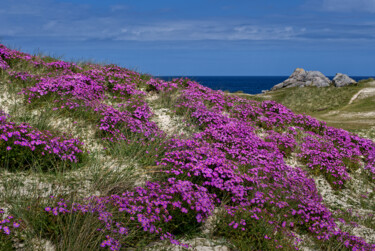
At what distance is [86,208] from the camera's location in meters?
5.16

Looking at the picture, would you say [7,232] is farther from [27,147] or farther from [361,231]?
[361,231]

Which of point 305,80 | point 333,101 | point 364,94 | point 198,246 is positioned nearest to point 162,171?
point 198,246

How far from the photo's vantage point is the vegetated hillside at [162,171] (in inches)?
213

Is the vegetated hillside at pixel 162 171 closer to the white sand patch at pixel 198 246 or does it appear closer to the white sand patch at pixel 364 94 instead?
the white sand patch at pixel 198 246

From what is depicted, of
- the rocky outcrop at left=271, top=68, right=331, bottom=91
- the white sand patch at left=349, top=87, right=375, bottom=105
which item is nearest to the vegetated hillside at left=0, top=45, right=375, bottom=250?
the white sand patch at left=349, top=87, right=375, bottom=105

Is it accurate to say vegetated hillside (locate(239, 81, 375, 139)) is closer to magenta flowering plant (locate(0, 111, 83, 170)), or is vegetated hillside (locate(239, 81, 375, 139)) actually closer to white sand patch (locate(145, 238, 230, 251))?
magenta flowering plant (locate(0, 111, 83, 170))

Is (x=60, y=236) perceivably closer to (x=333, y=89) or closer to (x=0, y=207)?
(x=0, y=207)

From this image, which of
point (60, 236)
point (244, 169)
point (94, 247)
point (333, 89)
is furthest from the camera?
point (333, 89)

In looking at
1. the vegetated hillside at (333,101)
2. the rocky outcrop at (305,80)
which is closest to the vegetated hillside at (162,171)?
the vegetated hillside at (333,101)

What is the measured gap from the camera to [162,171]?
7.08m

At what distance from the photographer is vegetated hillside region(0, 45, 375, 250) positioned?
17.7ft

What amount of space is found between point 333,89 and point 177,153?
129ft

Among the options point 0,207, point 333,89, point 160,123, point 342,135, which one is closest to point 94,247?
point 0,207

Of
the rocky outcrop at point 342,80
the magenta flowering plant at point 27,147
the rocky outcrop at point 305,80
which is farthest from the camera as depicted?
A: the rocky outcrop at point 305,80
